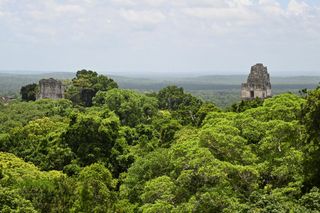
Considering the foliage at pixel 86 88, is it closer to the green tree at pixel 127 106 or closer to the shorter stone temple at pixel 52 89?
the shorter stone temple at pixel 52 89

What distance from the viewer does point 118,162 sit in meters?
36.0

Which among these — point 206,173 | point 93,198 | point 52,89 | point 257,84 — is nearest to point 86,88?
point 52,89

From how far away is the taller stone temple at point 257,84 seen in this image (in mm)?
58281

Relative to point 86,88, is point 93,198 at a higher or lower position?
lower

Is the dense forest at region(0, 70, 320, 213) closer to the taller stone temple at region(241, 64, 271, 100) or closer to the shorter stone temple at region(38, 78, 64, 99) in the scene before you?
the taller stone temple at region(241, 64, 271, 100)

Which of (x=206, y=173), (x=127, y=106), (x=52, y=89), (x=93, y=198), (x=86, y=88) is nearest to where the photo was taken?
(x=206, y=173)

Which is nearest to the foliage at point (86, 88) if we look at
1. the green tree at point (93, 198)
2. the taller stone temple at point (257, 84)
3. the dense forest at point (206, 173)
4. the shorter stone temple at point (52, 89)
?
the shorter stone temple at point (52, 89)

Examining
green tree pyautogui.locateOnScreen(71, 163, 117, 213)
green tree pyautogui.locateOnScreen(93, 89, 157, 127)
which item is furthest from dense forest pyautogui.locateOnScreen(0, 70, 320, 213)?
green tree pyautogui.locateOnScreen(93, 89, 157, 127)

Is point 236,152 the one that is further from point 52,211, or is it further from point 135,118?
point 135,118

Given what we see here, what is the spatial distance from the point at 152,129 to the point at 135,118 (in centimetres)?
747

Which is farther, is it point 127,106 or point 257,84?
point 257,84

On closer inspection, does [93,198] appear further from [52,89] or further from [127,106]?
[52,89]

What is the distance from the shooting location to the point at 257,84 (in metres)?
58.8

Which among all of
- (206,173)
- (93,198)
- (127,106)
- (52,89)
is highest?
(52,89)
